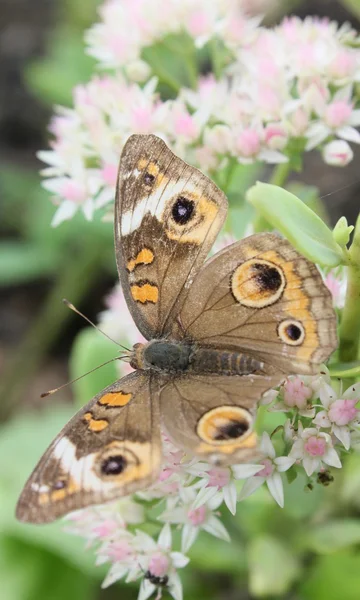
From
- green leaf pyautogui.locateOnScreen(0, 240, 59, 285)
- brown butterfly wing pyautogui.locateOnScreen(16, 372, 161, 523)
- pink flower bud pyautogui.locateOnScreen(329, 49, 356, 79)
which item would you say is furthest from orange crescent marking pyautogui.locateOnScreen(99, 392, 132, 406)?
green leaf pyautogui.locateOnScreen(0, 240, 59, 285)

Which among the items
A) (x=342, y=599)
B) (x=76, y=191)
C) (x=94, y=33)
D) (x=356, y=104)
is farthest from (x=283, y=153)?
(x=342, y=599)

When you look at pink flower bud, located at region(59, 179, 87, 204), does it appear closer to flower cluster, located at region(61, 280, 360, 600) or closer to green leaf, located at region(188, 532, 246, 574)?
flower cluster, located at region(61, 280, 360, 600)

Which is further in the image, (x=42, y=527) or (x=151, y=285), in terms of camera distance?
(x=42, y=527)

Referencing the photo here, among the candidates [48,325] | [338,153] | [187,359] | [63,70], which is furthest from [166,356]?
[63,70]

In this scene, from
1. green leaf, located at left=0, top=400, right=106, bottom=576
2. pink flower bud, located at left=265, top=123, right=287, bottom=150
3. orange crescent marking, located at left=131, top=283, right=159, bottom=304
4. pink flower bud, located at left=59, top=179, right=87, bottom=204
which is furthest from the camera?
green leaf, located at left=0, top=400, right=106, bottom=576

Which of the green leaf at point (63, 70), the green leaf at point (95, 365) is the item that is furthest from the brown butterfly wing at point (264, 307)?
the green leaf at point (63, 70)

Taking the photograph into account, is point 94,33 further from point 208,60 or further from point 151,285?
point 208,60

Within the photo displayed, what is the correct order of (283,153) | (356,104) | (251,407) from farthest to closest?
(356,104) → (283,153) → (251,407)

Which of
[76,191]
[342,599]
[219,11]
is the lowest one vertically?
[342,599]
